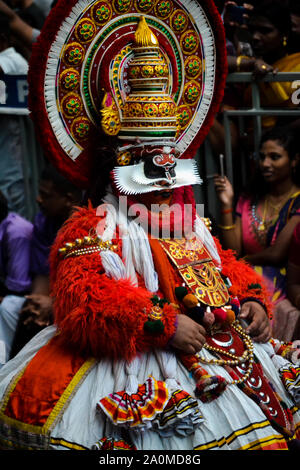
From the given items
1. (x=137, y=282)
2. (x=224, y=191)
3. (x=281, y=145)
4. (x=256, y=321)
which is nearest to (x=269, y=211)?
(x=224, y=191)

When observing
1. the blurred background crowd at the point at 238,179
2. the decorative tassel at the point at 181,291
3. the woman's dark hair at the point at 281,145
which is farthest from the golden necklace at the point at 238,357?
the woman's dark hair at the point at 281,145

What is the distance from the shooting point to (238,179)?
231 inches

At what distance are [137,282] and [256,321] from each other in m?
0.71

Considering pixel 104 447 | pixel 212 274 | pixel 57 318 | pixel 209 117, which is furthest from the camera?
pixel 209 117

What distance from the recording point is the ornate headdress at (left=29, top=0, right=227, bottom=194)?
11.4ft

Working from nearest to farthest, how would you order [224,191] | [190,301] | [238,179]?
[190,301]
[224,191]
[238,179]

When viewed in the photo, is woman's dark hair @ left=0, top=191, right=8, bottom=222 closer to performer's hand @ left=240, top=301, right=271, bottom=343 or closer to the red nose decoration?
the red nose decoration

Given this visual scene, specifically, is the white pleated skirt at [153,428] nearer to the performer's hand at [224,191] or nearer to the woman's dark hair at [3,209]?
the performer's hand at [224,191]

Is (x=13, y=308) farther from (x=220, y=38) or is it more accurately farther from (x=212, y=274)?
(x=220, y=38)

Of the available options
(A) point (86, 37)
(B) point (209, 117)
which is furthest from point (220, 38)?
(A) point (86, 37)

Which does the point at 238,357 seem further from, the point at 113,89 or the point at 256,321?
the point at 113,89

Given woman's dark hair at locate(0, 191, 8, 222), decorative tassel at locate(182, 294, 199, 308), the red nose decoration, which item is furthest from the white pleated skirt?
woman's dark hair at locate(0, 191, 8, 222)

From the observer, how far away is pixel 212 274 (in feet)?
12.2
